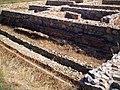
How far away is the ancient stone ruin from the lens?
564 cm

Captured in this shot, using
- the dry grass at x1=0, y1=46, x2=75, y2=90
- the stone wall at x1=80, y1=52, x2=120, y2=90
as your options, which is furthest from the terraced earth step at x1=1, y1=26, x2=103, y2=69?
the stone wall at x1=80, y1=52, x2=120, y2=90

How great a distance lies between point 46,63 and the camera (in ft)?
25.0

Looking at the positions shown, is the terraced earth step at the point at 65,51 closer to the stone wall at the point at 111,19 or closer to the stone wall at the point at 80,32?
the stone wall at the point at 80,32

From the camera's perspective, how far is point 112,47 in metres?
8.20

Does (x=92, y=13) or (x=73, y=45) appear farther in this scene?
(x=92, y=13)

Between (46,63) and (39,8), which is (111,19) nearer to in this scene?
(46,63)

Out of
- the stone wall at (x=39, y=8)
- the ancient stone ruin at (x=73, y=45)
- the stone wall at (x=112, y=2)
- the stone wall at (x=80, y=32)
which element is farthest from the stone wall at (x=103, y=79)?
the stone wall at (x=112, y=2)

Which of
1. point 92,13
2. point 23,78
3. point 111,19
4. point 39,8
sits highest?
point 111,19

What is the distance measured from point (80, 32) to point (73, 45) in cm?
56

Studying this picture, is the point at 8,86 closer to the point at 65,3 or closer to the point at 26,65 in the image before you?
the point at 26,65

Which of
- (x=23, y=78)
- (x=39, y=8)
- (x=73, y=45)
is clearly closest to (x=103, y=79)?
(x=23, y=78)

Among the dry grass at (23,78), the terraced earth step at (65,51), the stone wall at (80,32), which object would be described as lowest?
the dry grass at (23,78)

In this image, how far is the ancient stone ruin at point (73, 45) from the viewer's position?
564cm

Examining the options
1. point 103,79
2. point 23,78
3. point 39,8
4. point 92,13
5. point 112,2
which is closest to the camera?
point 103,79
